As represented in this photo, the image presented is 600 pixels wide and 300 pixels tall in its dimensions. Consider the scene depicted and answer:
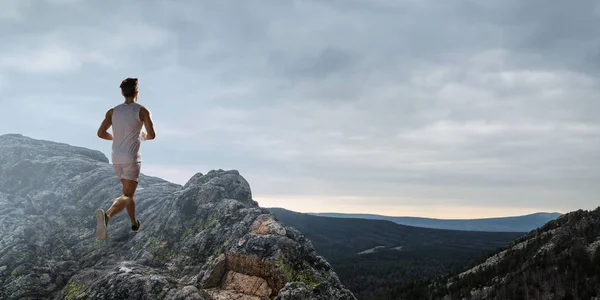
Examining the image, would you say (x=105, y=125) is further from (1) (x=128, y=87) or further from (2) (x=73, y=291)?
(2) (x=73, y=291)

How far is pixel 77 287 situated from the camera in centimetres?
1778

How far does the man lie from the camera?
8.66m

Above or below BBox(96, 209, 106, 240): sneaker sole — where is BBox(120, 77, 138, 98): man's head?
above

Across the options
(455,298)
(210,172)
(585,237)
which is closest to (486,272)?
(455,298)

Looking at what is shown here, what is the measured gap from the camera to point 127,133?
869cm

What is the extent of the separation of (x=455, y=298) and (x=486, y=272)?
30.6 m

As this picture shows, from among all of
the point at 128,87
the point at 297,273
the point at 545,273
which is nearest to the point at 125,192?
the point at 128,87

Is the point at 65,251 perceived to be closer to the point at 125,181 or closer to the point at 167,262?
the point at 167,262

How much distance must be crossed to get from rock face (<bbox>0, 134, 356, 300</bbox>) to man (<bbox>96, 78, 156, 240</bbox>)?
26.1ft

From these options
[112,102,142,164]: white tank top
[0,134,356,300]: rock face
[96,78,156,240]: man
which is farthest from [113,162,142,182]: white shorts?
[0,134,356,300]: rock face

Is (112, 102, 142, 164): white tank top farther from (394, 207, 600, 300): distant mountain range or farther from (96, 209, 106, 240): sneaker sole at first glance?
(394, 207, 600, 300): distant mountain range

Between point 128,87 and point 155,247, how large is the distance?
1451cm

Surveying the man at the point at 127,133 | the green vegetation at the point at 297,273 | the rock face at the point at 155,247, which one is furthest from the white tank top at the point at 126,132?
the green vegetation at the point at 297,273

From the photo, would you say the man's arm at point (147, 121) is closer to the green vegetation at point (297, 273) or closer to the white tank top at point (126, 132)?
the white tank top at point (126, 132)
